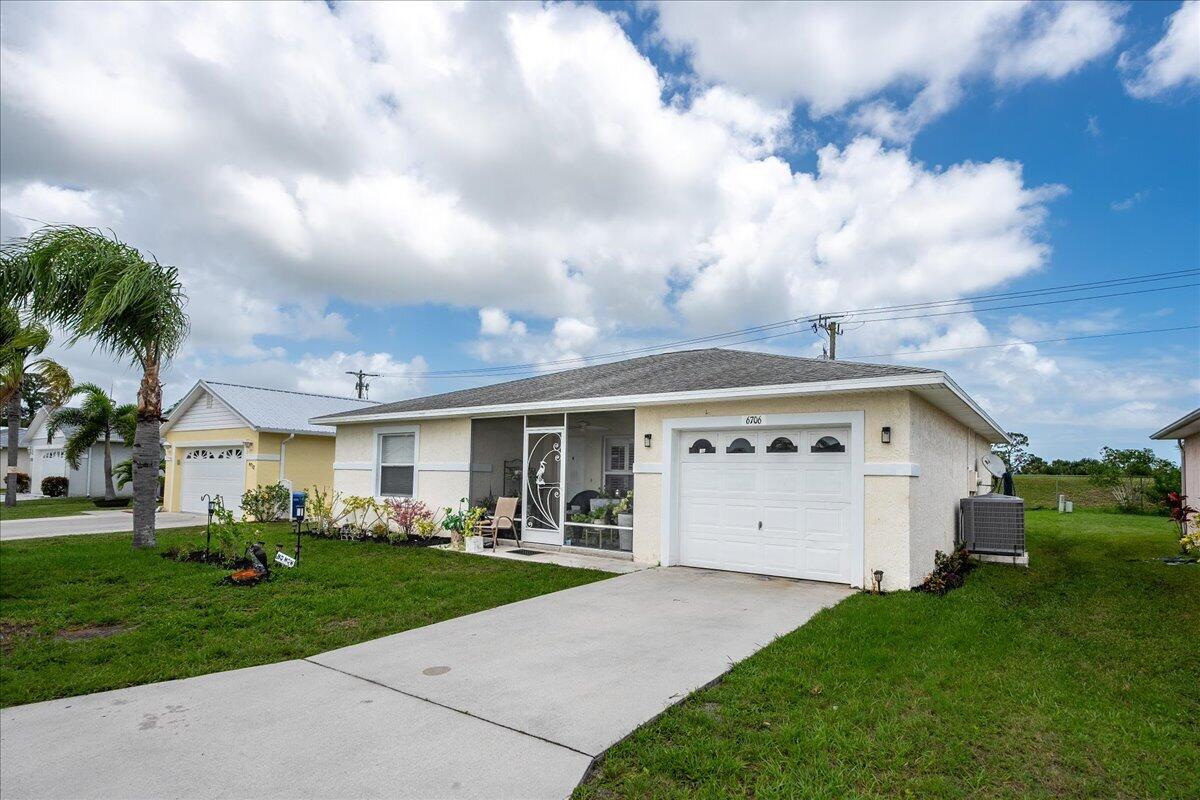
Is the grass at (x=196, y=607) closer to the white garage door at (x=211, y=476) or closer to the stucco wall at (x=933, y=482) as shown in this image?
the stucco wall at (x=933, y=482)

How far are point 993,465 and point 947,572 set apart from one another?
781 centimetres

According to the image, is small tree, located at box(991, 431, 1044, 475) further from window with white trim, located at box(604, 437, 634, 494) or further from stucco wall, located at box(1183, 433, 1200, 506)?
window with white trim, located at box(604, 437, 634, 494)

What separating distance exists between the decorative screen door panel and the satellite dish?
9696 millimetres

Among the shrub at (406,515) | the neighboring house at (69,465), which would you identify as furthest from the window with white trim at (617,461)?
the neighboring house at (69,465)

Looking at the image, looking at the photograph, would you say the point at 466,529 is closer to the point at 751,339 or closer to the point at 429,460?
the point at 429,460

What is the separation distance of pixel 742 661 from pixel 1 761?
182 inches

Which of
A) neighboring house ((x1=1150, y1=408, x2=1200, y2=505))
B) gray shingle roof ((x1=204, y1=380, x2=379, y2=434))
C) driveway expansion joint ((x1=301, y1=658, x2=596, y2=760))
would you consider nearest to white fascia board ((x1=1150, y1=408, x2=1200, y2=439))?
neighboring house ((x1=1150, y1=408, x2=1200, y2=505))

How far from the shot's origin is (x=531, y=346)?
30.0m

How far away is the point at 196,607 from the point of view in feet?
22.2

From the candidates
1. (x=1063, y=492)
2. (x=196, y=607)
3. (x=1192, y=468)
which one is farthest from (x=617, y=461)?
(x=1063, y=492)

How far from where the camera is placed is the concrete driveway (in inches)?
127

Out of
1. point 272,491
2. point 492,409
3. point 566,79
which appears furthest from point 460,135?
point 272,491

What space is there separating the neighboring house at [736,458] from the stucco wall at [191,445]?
6401 mm

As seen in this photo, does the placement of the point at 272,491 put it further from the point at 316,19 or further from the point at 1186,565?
the point at 1186,565
